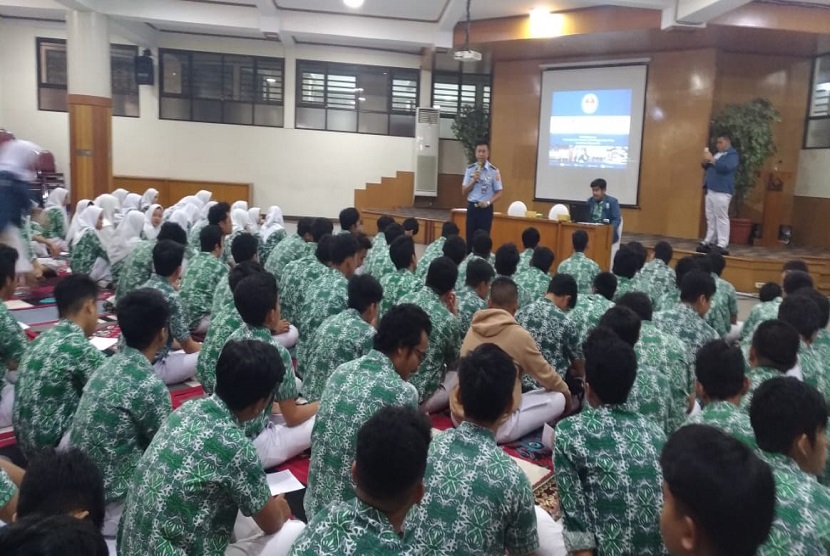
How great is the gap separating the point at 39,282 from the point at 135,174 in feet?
23.2

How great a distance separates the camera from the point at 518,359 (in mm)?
3115

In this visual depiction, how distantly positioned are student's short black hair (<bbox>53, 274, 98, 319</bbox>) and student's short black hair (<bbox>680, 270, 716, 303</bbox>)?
2.92 meters

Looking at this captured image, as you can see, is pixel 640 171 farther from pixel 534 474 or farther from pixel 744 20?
pixel 534 474

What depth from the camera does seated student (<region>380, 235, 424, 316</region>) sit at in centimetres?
424

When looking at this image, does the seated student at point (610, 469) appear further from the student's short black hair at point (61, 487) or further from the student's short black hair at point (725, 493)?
the student's short black hair at point (61, 487)

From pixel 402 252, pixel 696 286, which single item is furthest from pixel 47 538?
pixel 402 252

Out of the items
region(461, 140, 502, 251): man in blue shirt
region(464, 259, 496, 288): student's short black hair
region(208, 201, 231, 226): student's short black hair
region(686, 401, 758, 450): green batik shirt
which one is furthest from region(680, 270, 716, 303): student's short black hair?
region(461, 140, 502, 251): man in blue shirt

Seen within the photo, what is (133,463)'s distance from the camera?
2.15 metres

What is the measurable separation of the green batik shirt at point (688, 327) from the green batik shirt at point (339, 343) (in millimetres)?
1644

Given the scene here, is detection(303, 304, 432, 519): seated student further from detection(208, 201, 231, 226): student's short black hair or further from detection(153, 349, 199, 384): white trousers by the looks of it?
detection(208, 201, 231, 226): student's short black hair

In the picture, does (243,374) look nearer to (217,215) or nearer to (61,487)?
(61,487)

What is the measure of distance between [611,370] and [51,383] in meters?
1.98

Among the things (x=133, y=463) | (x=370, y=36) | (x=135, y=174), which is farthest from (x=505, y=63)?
(x=133, y=463)

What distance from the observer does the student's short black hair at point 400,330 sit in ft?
7.27
